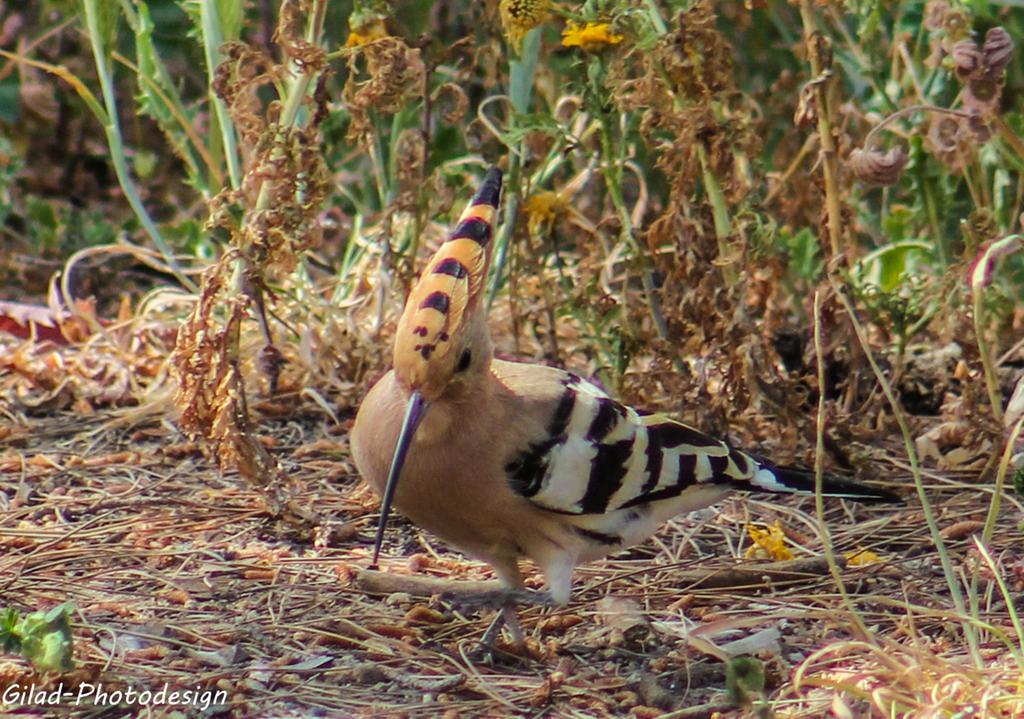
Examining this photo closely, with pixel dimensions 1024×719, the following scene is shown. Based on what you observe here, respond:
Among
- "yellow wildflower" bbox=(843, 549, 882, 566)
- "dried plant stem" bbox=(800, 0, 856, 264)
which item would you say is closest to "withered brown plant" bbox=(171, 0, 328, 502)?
"dried plant stem" bbox=(800, 0, 856, 264)

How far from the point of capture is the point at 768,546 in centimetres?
299

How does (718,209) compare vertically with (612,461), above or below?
above

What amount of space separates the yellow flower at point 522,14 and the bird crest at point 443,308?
2.11ft

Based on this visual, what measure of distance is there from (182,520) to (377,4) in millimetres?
1205

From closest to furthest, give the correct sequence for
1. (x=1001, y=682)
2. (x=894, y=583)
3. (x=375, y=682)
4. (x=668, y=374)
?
(x=1001, y=682) → (x=375, y=682) → (x=894, y=583) → (x=668, y=374)

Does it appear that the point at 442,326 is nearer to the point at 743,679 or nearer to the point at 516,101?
the point at 743,679

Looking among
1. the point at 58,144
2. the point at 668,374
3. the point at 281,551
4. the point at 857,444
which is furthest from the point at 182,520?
the point at 58,144

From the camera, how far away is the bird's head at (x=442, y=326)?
240 cm

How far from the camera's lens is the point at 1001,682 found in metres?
2.13

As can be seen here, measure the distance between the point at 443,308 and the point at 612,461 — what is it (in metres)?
0.56

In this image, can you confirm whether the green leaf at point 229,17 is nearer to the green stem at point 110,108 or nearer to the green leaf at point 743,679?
the green stem at point 110,108

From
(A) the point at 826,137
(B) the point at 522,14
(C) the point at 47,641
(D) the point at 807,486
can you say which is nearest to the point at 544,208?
(B) the point at 522,14

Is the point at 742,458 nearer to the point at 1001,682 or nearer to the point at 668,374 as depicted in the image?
the point at 668,374

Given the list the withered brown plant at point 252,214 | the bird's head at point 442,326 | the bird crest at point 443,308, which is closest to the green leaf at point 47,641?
the bird's head at point 442,326
